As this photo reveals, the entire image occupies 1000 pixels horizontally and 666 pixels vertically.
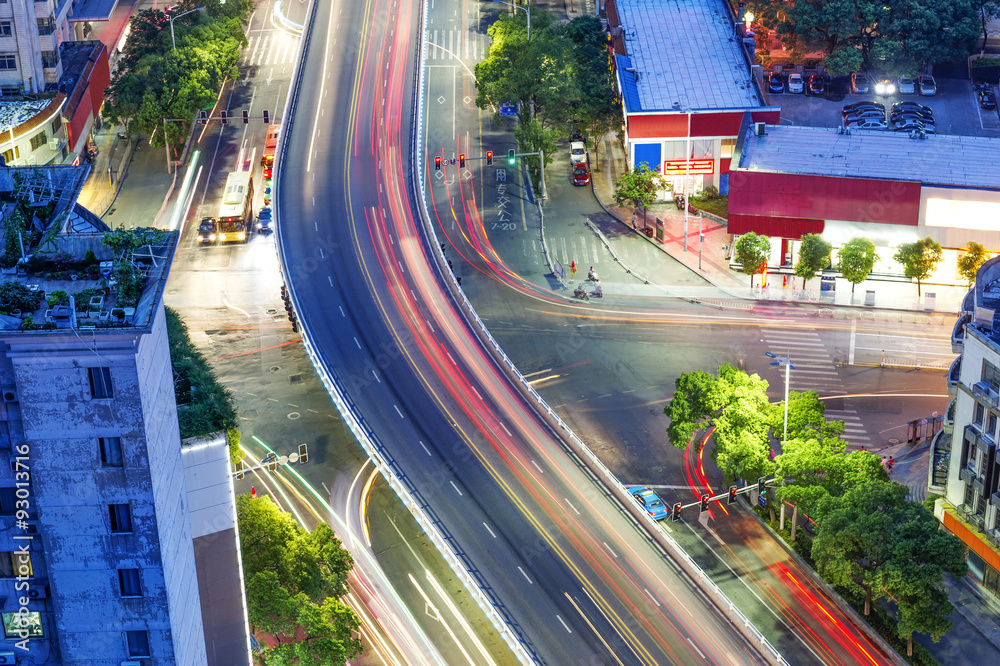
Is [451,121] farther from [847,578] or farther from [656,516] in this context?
[847,578]

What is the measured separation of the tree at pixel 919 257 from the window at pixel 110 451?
97.4 metres

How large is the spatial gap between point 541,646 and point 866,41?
11935 centimetres

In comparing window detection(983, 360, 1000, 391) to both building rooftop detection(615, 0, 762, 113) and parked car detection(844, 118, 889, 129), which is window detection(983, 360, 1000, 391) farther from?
parked car detection(844, 118, 889, 129)

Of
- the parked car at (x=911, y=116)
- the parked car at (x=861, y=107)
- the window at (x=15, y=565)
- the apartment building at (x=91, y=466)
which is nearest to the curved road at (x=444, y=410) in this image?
the apartment building at (x=91, y=466)

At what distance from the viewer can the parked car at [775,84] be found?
18855cm

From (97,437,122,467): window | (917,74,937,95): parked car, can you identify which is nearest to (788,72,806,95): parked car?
(917,74,937,95): parked car

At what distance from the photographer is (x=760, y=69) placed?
171m

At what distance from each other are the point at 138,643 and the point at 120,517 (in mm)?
7328

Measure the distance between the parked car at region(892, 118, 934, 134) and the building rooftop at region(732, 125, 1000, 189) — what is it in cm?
637

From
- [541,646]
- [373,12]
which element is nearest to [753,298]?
[541,646]

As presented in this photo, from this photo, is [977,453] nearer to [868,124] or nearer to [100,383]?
[100,383]

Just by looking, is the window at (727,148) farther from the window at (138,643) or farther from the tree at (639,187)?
the window at (138,643)

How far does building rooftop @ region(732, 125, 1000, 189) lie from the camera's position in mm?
146500

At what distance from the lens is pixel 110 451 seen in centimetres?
6769
